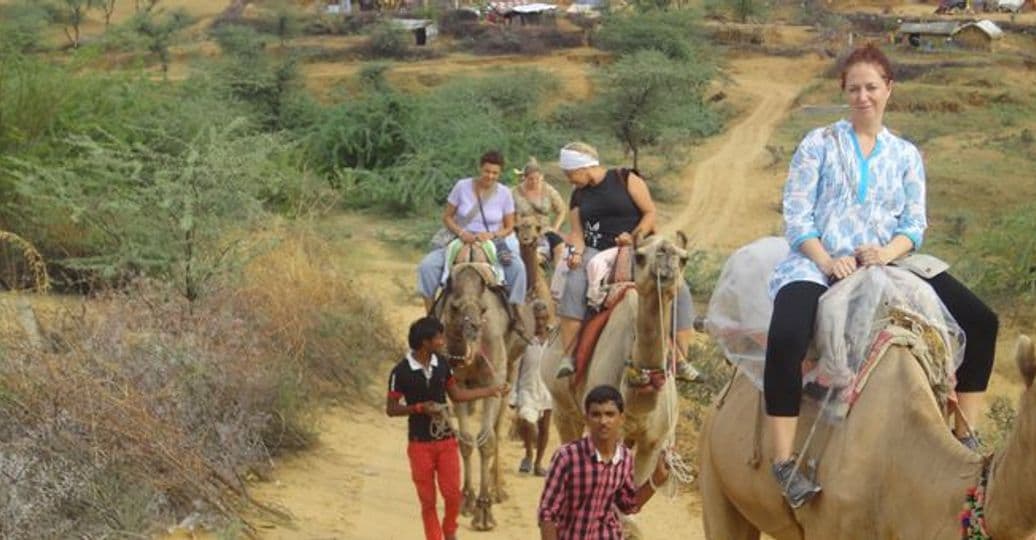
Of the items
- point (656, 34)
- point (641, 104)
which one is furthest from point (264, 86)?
point (656, 34)

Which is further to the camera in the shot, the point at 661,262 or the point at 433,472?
the point at 433,472

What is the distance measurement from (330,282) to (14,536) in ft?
26.0

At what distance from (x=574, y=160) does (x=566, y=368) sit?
136cm

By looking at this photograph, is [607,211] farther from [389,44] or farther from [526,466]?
[389,44]

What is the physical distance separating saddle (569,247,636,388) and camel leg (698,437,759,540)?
112 inches

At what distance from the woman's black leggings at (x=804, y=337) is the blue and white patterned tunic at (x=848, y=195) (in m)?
0.15

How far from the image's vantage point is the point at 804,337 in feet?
19.1

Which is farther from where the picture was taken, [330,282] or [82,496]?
[330,282]

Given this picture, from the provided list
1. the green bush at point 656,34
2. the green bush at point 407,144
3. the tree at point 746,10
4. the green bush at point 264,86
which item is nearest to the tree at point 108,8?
the green bush at point 656,34

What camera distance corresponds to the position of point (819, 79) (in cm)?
4428

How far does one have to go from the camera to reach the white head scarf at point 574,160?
9.93 metres

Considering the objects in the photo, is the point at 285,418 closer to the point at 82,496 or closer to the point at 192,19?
the point at 82,496

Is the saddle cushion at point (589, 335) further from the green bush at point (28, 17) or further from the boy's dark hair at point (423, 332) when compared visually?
the green bush at point (28, 17)

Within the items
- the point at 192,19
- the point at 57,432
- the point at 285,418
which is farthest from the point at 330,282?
the point at 192,19
